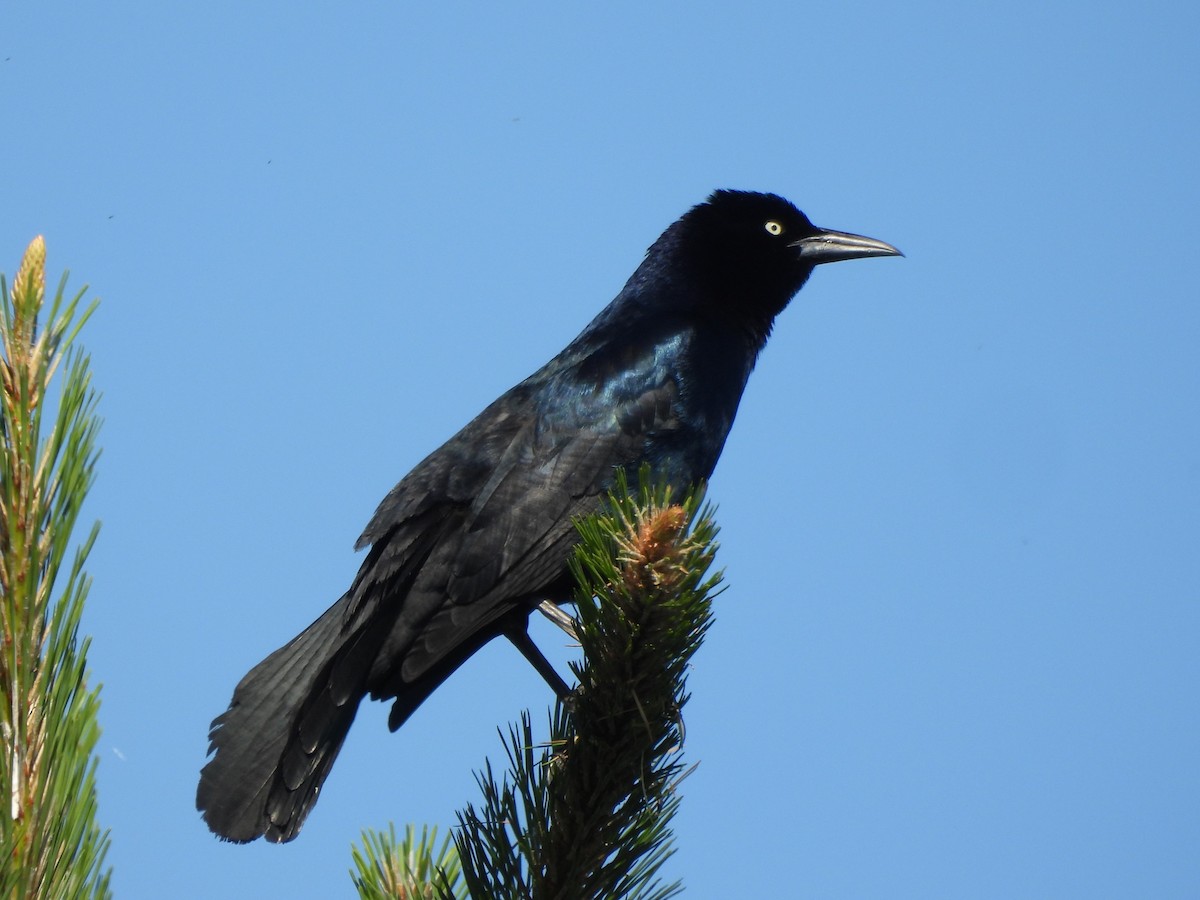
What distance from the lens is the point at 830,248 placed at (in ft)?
21.8

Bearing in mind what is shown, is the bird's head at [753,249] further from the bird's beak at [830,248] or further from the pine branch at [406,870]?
the pine branch at [406,870]

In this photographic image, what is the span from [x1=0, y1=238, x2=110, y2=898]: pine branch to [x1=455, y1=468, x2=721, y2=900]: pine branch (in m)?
0.83

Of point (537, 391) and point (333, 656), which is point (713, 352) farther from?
point (333, 656)

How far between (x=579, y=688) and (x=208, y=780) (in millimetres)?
1543

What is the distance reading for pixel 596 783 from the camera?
2.49 m

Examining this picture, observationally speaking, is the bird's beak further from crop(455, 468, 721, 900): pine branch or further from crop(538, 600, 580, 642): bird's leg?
crop(455, 468, 721, 900): pine branch

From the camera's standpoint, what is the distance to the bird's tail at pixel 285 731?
359 centimetres

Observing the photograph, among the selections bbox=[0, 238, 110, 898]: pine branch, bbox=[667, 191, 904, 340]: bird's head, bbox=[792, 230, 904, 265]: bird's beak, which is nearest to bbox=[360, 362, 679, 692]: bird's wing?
bbox=[667, 191, 904, 340]: bird's head

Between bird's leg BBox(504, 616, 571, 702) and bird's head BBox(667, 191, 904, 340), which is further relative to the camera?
bird's head BBox(667, 191, 904, 340)

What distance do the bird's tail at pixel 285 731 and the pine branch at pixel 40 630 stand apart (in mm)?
1827

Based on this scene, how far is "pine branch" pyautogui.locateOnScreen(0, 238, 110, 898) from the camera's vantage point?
1783 mm

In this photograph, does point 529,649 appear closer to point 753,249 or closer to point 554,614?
point 554,614

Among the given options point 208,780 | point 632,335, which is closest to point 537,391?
point 632,335

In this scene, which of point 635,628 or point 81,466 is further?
point 635,628
